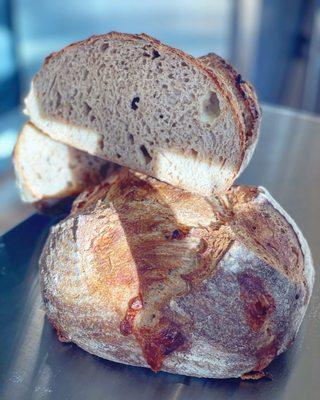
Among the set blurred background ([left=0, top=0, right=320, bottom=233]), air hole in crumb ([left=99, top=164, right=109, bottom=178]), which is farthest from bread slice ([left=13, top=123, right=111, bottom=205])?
blurred background ([left=0, top=0, right=320, bottom=233])

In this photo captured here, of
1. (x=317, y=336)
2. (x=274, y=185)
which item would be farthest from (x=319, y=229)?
(x=317, y=336)

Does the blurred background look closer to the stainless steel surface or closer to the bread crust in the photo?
the stainless steel surface

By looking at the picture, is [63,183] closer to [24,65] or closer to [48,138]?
[48,138]

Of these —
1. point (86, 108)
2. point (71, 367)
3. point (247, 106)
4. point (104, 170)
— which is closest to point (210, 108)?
point (247, 106)

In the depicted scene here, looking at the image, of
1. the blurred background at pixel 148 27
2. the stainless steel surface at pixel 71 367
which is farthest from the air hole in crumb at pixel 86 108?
the blurred background at pixel 148 27

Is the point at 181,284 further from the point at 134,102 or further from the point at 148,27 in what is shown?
the point at 148,27

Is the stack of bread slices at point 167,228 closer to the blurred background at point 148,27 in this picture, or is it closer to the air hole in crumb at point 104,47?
the air hole in crumb at point 104,47
